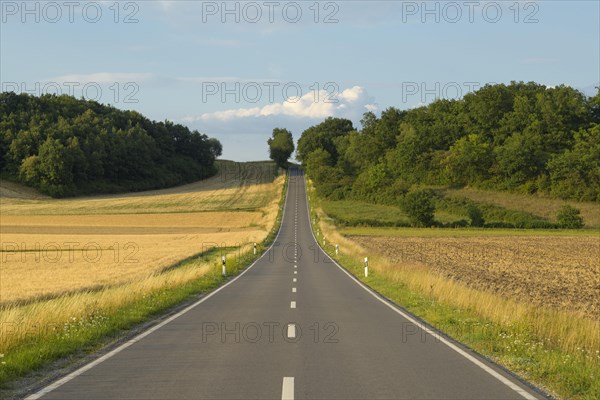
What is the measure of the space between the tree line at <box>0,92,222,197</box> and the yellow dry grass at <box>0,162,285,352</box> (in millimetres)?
5232

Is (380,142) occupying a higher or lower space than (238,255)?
Result: higher

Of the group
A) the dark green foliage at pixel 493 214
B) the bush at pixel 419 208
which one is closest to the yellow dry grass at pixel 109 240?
the bush at pixel 419 208

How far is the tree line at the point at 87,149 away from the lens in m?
118

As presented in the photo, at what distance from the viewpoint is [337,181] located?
451 feet

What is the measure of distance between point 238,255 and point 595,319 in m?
30.5

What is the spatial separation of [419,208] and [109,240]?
4016 cm

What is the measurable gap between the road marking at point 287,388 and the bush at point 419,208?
79.4 meters

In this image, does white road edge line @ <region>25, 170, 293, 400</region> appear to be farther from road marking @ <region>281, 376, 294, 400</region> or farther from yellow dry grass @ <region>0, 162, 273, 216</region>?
yellow dry grass @ <region>0, 162, 273, 216</region>

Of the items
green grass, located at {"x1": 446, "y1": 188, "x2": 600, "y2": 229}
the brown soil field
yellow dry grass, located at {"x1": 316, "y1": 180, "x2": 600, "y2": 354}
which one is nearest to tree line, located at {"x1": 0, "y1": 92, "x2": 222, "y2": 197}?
green grass, located at {"x1": 446, "y1": 188, "x2": 600, "y2": 229}

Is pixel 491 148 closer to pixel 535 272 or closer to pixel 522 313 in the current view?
pixel 535 272

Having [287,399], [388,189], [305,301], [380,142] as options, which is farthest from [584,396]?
[380,142]

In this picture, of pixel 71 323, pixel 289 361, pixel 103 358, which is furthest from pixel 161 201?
pixel 289 361

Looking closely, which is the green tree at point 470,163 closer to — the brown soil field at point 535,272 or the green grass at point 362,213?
the green grass at point 362,213

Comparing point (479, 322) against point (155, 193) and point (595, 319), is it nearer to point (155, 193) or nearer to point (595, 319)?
point (595, 319)
